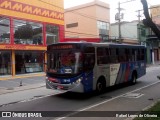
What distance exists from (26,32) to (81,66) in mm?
18165

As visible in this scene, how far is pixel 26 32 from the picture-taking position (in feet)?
95.7

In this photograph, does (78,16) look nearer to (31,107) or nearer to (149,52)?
(149,52)

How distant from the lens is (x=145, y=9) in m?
10.3

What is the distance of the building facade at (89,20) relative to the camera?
45.3 meters

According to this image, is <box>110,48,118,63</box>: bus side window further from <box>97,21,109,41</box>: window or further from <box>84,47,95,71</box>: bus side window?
<box>97,21,109,41</box>: window

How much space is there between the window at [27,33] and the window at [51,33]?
1370mm

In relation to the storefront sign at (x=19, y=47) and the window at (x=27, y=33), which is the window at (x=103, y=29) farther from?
the storefront sign at (x=19, y=47)

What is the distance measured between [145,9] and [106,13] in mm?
37920

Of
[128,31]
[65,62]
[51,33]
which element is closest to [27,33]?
[51,33]

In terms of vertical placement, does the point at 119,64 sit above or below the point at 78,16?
below

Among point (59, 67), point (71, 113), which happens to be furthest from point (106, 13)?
point (71, 113)

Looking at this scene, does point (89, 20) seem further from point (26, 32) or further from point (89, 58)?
point (89, 58)

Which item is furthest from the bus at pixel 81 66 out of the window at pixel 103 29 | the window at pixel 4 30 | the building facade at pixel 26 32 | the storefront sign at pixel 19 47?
the window at pixel 103 29

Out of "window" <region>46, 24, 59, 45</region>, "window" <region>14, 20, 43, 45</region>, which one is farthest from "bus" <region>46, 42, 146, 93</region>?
"window" <region>46, 24, 59, 45</region>
